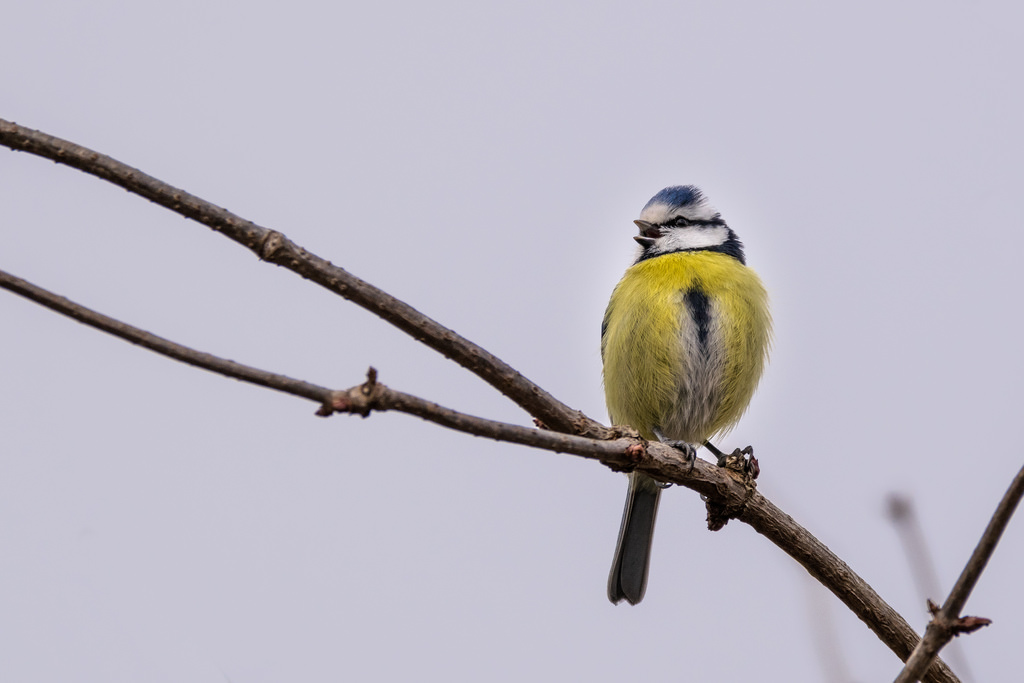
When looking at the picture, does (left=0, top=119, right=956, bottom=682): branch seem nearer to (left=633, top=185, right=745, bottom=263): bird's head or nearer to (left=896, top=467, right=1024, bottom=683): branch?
(left=896, top=467, right=1024, bottom=683): branch

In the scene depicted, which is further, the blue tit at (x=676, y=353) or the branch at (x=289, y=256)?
the blue tit at (x=676, y=353)

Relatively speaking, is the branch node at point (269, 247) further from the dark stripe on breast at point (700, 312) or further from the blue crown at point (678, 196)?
the blue crown at point (678, 196)

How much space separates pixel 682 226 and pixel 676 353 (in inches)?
43.3

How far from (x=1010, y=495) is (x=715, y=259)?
2.83 m

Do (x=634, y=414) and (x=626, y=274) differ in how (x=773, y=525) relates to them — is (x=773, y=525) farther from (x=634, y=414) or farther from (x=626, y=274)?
(x=626, y=274)

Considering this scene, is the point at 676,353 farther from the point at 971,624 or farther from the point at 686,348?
the point at 971,624

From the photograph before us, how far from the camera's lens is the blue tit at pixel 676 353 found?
415cm

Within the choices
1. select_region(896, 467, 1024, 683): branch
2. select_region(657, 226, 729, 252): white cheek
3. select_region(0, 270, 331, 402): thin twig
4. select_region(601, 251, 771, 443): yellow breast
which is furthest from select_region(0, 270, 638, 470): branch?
select_region(657, 226, 729, 252): white cheek

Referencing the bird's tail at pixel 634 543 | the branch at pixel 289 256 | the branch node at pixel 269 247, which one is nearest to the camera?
the branch at pixel 289 256

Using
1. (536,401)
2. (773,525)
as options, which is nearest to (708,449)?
(773,525)

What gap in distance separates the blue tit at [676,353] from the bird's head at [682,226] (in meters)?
0.07

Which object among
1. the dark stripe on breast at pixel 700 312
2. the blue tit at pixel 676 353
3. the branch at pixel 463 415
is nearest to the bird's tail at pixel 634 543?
the blue tit at pixel 676 353

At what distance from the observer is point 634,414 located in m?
4.35

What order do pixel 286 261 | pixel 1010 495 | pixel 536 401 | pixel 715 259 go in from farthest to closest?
pixel 715 259, pixel 536 401, pixel 286 261, pixel 1010 495
